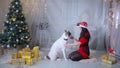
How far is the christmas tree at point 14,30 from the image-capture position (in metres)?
5.30

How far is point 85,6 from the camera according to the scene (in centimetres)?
604

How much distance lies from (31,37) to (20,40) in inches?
28.2

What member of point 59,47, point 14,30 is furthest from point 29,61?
A: point 14,30

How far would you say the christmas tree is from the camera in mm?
5305

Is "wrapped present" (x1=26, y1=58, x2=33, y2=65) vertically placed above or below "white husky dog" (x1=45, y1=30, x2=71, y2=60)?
below

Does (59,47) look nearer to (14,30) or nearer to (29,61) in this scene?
(29,61)

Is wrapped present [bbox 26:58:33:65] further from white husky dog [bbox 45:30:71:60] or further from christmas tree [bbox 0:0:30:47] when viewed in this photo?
christmas tree [bbox 0:0:30:47]

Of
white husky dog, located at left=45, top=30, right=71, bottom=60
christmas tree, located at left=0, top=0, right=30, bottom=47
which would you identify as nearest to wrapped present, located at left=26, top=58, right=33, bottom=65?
white husky dog, located at left=45, top=30, right=71, bottom=60

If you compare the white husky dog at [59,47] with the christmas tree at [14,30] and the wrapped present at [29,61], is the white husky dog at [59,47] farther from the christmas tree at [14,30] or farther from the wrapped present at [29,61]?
the christmas tree at [14,30]

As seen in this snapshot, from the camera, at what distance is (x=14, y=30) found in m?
5.33

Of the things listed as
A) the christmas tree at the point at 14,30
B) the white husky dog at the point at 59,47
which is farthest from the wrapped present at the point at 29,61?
the christmas tree at the point at 14,30

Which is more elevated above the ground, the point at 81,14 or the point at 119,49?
the point at 81,14

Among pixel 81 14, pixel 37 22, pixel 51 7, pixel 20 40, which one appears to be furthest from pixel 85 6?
pixel 20 40

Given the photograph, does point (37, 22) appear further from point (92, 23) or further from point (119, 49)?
point (119, 49)
